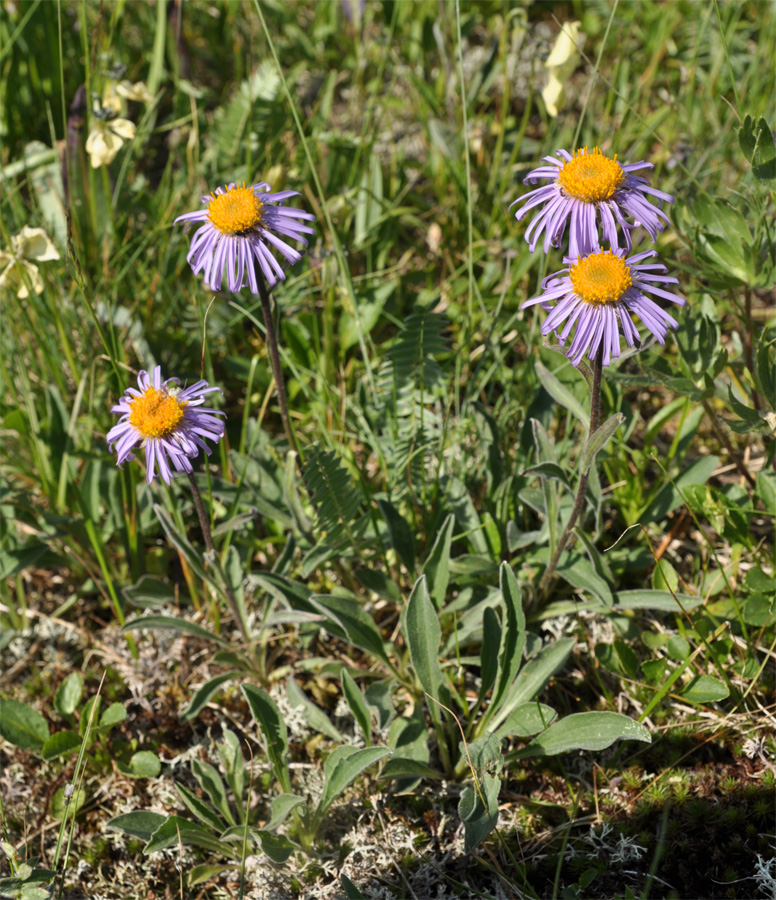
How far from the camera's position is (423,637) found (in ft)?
7.66

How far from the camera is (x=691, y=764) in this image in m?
2.38

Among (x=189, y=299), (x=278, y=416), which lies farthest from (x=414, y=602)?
(x=189, y=299)

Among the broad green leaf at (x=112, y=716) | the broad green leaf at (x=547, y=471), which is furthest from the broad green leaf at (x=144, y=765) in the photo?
the broad green leaf at (x=547, y=471)

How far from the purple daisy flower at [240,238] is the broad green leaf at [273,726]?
115 centimetres

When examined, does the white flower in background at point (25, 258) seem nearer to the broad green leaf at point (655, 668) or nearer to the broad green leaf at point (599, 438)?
the broad green leaf at point (599, 438)

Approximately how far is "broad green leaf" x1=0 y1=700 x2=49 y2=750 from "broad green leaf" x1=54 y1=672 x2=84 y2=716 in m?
0.08

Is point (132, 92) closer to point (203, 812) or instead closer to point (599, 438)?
point (599, 438)

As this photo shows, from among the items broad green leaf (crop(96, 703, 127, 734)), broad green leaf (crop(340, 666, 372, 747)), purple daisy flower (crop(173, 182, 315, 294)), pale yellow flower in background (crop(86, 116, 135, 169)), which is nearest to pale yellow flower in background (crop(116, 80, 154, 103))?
pale yellow flower in background (crop(86, 116, 135, 169))

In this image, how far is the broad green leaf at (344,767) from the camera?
83.1 inches

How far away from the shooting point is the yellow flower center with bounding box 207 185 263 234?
214 cm

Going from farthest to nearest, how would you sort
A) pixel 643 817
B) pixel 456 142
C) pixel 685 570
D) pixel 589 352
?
pixel 456 142 < pixel 685 570 < pixel 643 817 < pixel 589 352

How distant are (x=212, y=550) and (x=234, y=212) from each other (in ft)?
3.12

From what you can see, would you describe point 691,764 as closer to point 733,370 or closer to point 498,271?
point 733,370

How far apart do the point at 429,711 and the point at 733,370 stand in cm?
157
